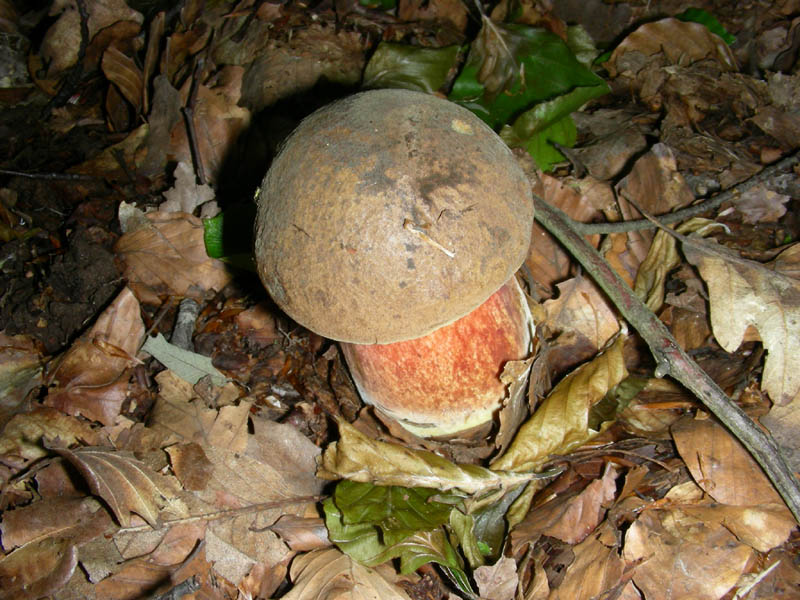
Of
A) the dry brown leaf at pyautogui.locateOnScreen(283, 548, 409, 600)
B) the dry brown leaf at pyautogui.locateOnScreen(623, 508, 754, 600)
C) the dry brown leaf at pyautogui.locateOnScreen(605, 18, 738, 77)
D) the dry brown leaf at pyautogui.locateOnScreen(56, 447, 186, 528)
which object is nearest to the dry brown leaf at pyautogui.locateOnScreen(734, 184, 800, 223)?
the dry brown leaf at pyautogui.locateOnScreen(605, 18, 738, 77)

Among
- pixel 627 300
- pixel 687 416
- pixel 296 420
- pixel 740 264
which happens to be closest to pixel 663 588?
pixel 687 416

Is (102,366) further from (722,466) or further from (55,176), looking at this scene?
(722,466)

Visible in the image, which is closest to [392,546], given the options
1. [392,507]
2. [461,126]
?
[392,507]

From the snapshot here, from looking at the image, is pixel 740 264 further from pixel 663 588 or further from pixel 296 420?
pixel 296 420

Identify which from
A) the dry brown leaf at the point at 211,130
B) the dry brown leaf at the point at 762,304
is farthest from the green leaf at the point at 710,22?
the dry brown leaf at the point at 211,130

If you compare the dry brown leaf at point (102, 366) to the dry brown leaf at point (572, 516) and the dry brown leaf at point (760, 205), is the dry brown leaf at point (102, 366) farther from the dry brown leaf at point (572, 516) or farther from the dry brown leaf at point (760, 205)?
the dry brown leaf at point (760, 205)

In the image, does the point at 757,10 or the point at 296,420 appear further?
the point at 757,10
